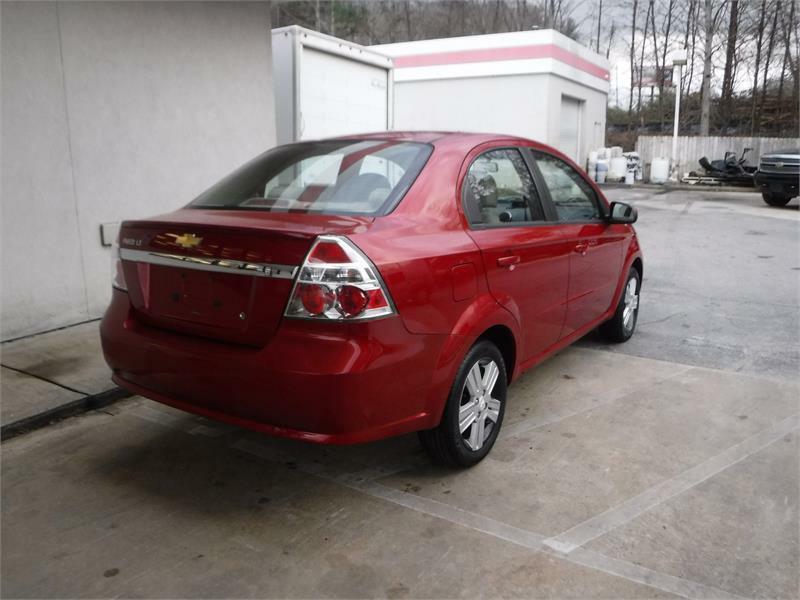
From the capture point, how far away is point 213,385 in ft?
9.18

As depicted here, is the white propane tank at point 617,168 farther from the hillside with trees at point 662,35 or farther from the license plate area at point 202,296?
the license plate area at point 202,296

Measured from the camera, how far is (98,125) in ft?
18.5

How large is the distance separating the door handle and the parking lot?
3.19ft

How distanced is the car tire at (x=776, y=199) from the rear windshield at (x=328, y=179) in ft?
50.5

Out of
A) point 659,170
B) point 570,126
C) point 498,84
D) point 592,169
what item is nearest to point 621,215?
point 498,84

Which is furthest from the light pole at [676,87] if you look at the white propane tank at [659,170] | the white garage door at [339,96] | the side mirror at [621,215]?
the side mirror at [621,215]

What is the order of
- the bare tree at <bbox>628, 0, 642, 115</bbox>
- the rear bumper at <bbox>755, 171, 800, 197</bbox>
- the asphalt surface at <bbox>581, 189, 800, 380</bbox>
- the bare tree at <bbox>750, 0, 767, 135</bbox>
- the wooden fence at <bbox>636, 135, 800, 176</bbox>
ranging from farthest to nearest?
1. the bare tree at <bbox>628, 0, 642, 115</bbox>
2. the bare tree at <bbox>750, 0, 767, 135</bbox>
3. the wooden fence at <bbox>636, 135, 800, 176</bbox>
4. the rear bumper at <bbox>755, 171, 800, 197</bbox>
5. the asphalt surface at <bbox>581, 189, 800, 380</bbox>

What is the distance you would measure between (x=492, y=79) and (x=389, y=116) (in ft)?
41.0

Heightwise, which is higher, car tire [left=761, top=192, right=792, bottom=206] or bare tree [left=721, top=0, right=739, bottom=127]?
bare tree [left=721, top=0, right=739, bottom=127]

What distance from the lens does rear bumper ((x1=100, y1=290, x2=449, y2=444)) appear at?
260 cm

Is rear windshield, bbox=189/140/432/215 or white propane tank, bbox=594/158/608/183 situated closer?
rear windshield, bbox=189/140/432/215

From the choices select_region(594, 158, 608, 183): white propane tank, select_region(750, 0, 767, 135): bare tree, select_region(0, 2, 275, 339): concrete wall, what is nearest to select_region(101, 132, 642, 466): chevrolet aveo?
select_region(0, 2, 275, 339): concrete wall

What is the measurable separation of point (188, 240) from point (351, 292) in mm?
806

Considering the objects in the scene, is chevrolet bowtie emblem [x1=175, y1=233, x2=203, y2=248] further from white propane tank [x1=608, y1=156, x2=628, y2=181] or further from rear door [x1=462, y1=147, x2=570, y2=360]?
white propane tank [x1=608, y1=156, x2=628, y2=181]
